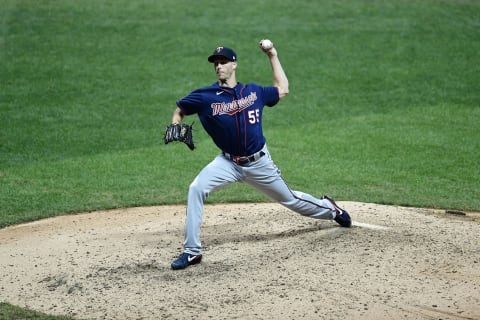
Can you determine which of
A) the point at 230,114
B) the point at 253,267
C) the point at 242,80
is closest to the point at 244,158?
the point at 230,114

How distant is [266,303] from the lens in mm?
5680

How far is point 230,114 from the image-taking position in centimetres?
661

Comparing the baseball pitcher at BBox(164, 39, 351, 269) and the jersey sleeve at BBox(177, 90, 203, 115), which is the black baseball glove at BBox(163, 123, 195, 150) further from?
the jersey sleeve at BBox(177, 90, 203, 115)

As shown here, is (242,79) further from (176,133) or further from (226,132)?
(176,133)

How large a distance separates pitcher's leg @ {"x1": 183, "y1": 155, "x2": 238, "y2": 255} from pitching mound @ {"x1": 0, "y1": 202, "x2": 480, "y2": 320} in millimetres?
213

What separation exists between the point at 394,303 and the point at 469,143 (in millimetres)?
5542

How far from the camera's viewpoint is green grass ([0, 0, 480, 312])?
9.15 metres

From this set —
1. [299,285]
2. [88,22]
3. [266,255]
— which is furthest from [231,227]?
[88,22]

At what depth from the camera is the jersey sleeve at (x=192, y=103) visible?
664 centimetres

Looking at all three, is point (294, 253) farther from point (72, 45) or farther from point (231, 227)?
point (72, 45)

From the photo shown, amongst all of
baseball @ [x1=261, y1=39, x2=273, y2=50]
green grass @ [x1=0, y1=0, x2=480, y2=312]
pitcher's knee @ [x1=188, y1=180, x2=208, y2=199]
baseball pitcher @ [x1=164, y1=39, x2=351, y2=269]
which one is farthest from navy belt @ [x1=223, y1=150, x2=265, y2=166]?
green grass @ [x1=0, y1=0, x2=480, y2=312]

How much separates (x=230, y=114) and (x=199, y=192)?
69 cm

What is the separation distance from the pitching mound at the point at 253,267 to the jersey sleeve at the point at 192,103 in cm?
123

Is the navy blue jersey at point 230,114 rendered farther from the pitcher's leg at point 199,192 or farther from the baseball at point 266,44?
the baseball at point 266,44
